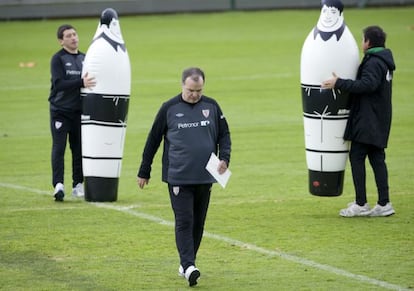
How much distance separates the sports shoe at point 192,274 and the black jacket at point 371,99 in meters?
3.69

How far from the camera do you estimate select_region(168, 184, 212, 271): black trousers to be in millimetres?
10484

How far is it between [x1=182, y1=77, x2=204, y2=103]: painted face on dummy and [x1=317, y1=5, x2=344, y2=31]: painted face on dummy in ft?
11.4

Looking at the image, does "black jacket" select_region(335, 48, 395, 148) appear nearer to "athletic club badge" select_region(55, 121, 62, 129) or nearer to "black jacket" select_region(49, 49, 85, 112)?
"black jacket" select_region(49, 49, 85, 112)

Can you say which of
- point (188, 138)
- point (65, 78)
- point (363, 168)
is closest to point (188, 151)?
point (188, 138)

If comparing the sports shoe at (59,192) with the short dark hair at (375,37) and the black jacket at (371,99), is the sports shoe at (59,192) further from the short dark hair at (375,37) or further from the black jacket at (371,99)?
the short dark hair at (375,37)

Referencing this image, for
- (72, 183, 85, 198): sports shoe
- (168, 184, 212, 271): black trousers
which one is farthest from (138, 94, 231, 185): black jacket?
(72, 183, 85, 198): sports shoe

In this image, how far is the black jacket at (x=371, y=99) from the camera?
1312 cm

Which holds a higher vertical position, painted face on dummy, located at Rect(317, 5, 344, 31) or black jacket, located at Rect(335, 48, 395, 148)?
painted face on dummy, located at Rect(317, 5, 344, 31)

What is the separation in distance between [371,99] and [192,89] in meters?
3.53

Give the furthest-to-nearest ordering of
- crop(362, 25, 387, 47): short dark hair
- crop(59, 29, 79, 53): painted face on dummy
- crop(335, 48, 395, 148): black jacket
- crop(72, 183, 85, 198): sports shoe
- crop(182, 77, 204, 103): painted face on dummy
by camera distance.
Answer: crop(72, 183, 85, 198): sports shoe
crop(59, 29, 79, 53): painted face on dummy
crop(362, 25, 387, 47): short dark hair
crop(335, 48, 395, 148): black jacket
crop(182, 77, 204, 103): painted face on dummy

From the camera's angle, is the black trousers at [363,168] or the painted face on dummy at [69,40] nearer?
the black trousers at [363,168]


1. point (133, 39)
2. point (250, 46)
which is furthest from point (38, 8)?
point (250, 46)

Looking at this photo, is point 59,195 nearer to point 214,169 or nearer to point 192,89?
point 214,169

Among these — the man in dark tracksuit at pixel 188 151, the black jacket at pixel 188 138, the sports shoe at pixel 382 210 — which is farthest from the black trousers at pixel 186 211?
the sports shoe at pixel 382 210
